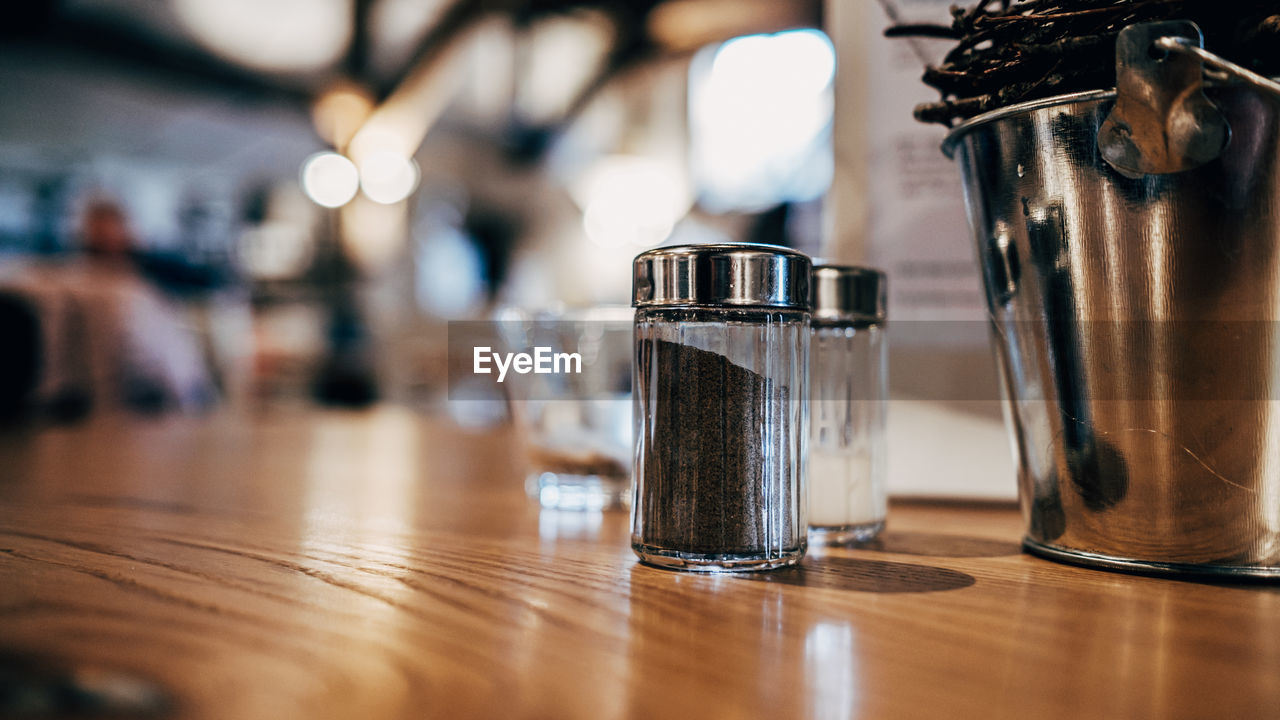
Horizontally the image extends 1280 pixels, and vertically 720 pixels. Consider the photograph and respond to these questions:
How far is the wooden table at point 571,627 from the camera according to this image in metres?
0.18

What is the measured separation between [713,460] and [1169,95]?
0.20 metres

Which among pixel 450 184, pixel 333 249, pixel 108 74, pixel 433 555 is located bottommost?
pixel 433 555

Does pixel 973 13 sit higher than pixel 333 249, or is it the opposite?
pixel 333 249

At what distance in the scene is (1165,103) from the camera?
270 millimetres

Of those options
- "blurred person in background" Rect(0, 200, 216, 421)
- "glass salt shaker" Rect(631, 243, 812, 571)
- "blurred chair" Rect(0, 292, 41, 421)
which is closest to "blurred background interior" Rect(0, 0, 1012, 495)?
"blurred person in background" Rect(0, 200, 216, 421)

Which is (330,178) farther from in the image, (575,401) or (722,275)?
(722,275)

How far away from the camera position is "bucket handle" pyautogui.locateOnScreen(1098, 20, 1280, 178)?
266 mm

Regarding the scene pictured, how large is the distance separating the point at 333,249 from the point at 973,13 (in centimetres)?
519

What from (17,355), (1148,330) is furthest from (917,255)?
(17,355)

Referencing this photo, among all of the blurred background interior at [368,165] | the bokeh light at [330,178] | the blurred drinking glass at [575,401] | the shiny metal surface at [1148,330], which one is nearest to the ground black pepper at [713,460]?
the shiny metal surface at [1148,330]

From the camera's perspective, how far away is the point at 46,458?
30.2 inches

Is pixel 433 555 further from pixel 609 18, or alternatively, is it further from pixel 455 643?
pixel 609 18

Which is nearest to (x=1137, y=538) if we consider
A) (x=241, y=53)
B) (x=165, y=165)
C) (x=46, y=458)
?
(x=46, y=458)

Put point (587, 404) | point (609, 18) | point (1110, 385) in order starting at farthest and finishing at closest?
point (609, 18)
point (587, 404)
point (1110, 385)
